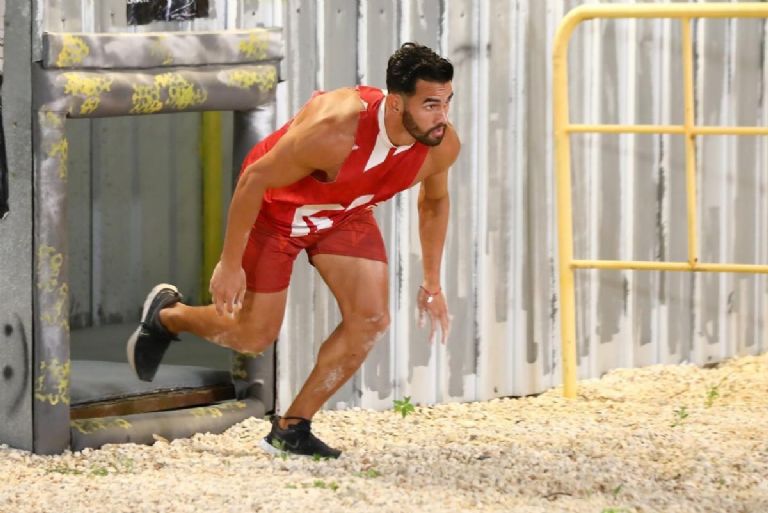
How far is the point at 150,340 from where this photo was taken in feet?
20.8

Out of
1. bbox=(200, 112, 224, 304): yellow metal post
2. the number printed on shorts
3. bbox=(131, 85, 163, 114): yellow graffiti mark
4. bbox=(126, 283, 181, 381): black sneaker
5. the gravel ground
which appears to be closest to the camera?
the gravel ground

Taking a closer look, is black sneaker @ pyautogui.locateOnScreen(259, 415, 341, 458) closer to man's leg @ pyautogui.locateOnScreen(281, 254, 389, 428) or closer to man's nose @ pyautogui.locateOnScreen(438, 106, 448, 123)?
man's leg @ pyautogui.locateOnScreen(281, 254, 389, 428)

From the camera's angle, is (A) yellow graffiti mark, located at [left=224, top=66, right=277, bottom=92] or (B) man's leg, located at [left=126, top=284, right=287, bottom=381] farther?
(A) yellow graffiti mark, located at [left=224, top=66, right=277, bottom=92]

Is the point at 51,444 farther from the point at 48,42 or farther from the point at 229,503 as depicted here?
the point at 48,42

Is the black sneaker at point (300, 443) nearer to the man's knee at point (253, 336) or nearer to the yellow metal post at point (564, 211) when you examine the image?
the man's knee at point (253, 336)

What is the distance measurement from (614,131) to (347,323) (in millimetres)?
1741

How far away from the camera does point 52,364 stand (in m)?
6.05

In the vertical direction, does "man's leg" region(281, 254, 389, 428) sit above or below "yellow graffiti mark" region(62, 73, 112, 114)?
below

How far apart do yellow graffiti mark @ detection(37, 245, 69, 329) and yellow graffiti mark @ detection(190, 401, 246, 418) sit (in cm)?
74

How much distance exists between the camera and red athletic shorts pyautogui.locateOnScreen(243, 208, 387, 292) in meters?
6.03

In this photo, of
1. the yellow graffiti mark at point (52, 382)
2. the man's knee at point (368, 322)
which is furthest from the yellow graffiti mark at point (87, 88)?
the man's knee at point (368, 322)

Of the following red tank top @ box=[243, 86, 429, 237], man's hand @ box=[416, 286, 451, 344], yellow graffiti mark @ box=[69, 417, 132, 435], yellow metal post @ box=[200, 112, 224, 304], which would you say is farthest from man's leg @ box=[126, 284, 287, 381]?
yellow metal post @ box=[200, 112, 224, 304]

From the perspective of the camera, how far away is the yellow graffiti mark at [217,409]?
6547 millimetres

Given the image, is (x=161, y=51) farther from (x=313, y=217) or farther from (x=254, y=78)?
(x=313, y=217)
